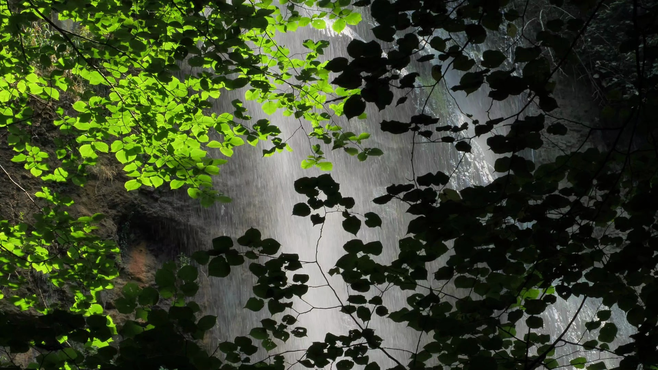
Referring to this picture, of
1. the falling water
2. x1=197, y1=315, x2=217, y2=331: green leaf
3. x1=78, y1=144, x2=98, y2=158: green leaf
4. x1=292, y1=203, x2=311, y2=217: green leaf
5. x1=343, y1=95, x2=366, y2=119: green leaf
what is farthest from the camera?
the falling water

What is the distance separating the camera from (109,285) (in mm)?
3619

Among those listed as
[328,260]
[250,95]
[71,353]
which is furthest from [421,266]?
[328,260]

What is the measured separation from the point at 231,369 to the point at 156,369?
10.5 inches

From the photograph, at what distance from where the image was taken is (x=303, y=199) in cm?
913

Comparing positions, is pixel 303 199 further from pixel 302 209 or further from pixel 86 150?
pixel 302 209

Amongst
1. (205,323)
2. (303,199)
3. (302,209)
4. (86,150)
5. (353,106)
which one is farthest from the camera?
(303,199)

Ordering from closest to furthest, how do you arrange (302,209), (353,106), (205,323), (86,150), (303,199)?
(353,106)
(205,323)
(302,209)
(86,150)
(303,199)

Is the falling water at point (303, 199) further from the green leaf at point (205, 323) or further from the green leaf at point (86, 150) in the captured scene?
the green leaf at point (205, 323)

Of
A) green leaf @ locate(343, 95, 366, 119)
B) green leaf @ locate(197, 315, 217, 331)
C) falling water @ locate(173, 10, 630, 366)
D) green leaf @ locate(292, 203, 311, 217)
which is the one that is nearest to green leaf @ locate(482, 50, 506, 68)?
green leaf @ locate(343, 95, 366, 119)

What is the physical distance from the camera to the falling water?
7.98 meters

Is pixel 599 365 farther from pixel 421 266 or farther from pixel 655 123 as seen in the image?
pixel 655 123

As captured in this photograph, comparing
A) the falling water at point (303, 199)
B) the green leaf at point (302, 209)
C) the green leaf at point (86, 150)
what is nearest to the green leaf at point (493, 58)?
the green leaf at point (302, 209)

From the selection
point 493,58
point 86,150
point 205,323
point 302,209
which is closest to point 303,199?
point 86,150

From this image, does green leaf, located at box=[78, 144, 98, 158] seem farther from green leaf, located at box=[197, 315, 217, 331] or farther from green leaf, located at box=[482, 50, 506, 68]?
green leaf, located at box=[482, 50, 506, 68]
